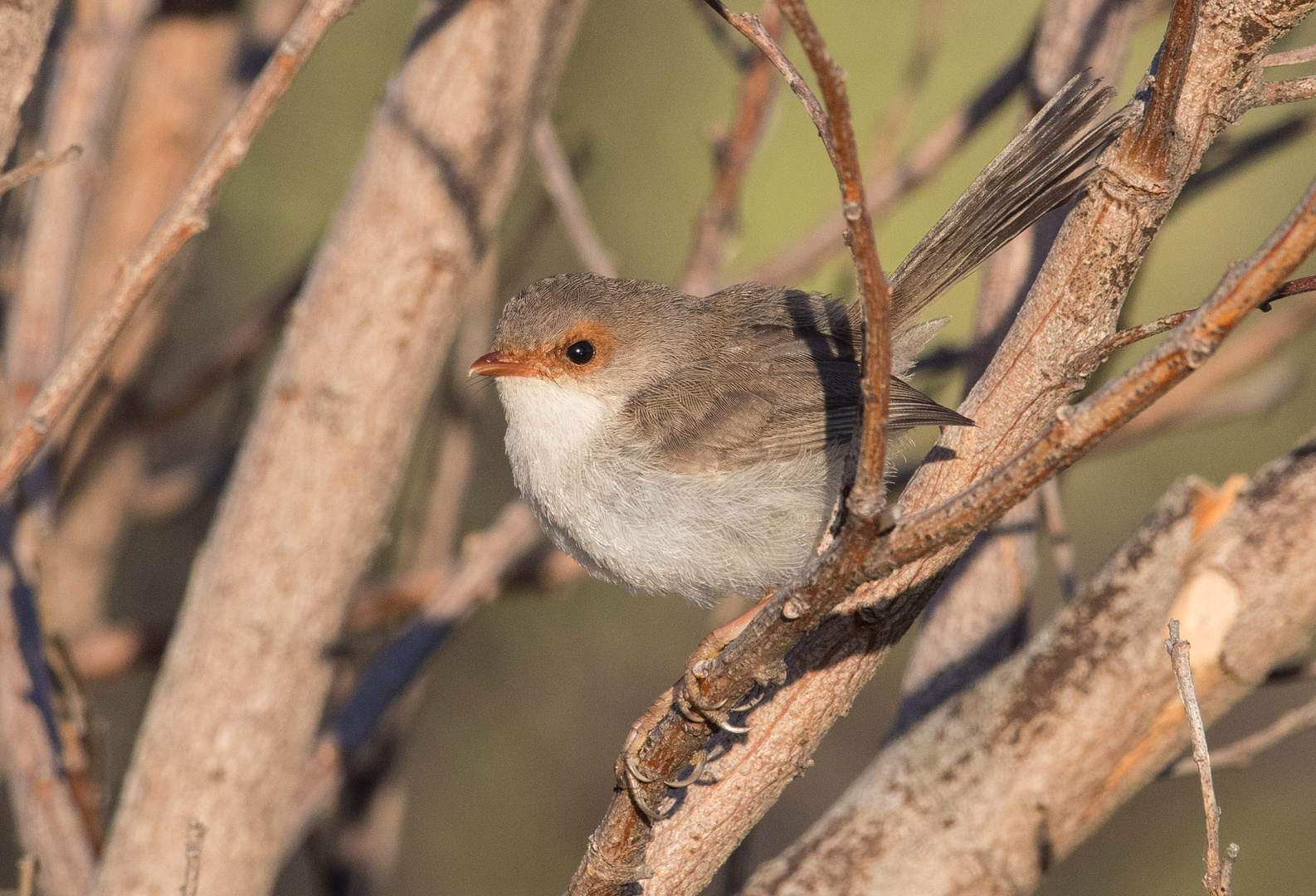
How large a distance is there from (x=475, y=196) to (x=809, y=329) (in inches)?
46.2

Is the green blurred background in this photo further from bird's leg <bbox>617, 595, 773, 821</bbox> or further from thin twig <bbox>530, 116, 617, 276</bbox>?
bird's leg <bbox>617, 595, 773, 821</bbox>

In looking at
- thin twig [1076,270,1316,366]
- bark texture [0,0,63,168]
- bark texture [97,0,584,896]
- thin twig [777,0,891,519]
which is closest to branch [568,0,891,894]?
thin twig [777,0,891,519]

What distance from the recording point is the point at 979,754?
3.27 m

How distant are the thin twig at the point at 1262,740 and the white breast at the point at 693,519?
126 centimetres

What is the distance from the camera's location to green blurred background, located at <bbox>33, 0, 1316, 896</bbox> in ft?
22.3

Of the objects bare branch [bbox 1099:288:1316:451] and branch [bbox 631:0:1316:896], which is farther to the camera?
bare branch [bbox 1099:288:1316:451]

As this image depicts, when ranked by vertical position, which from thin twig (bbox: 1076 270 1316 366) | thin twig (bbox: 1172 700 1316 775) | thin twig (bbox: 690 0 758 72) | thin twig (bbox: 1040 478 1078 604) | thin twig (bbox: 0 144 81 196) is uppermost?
thin twig (bbox: 690 0 758 72)

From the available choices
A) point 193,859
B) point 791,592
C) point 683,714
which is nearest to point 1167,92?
point 791,592

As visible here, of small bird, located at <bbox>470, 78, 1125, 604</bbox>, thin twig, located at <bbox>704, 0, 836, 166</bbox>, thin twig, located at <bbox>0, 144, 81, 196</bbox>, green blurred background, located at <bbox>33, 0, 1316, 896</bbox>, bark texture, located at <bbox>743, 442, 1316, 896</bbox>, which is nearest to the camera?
thin twig, located at <bbox>704, 0, 836, 166</bbox>

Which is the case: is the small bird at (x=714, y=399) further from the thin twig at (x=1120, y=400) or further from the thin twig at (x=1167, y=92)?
the thin twig at (x=1120, y=400)

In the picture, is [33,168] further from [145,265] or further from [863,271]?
[863,271]

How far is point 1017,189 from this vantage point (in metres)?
2.77

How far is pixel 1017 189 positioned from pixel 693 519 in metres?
1.12

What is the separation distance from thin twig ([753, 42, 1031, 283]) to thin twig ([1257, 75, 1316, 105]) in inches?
96.4
